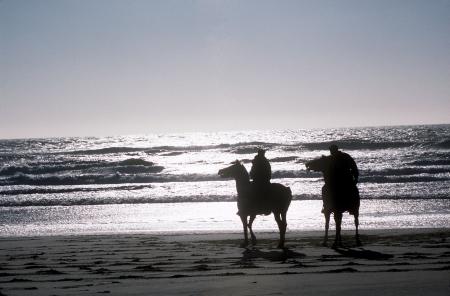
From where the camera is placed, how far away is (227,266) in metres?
8.52

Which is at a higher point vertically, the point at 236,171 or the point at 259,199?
the point at 236,171

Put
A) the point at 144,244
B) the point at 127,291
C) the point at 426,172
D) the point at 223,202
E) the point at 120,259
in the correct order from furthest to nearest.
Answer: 1. the point at 426,172
2. the point at 223,202
3. the point at 144,244
4. the point at 120,259
5. the point at 127,291

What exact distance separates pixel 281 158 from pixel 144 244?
39.1 meters

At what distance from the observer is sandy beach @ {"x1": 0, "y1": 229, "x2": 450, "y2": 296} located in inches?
261

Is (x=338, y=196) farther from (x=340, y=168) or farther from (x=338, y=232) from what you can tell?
(x=338, y=232)

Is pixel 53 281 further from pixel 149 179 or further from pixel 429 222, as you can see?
pixel 149 179

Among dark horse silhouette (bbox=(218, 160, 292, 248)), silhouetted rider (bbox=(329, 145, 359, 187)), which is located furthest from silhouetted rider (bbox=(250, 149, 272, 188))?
silhouetted rider (bbox=(329, 145, 359, 187))

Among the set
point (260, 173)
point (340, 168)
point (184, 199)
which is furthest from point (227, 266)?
point (184, 199)

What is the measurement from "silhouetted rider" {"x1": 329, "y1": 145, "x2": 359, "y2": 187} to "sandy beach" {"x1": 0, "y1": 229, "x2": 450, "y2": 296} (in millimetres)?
1260

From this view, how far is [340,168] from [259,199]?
1.68 meters

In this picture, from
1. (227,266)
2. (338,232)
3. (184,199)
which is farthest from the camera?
(184,199)

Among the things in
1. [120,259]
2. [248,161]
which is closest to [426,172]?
[248,161]

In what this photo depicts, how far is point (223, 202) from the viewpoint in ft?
76.7

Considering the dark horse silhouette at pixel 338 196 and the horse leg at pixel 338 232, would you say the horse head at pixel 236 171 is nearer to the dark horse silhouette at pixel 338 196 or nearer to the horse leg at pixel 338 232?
the dark horse silhouette at pixel 338 196
